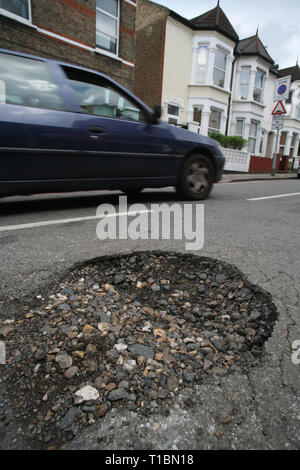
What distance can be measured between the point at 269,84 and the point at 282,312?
956 inches

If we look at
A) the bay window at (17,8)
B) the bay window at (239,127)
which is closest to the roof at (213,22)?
the bay window at (239,127)

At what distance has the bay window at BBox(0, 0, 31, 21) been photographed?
898 cm

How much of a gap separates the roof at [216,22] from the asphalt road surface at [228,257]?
50.2 ft

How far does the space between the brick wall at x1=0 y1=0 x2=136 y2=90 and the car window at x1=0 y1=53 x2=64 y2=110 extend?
717 centimetres

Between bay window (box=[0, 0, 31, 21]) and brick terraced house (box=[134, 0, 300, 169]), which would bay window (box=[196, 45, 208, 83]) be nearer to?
brick terraced house (box=[134, 0, 300, 169])

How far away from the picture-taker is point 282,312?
162cm

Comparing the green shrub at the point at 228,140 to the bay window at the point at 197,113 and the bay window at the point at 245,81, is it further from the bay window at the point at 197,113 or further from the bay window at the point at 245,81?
the bay window at the point at 245,81

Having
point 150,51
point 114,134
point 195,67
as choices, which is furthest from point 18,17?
point 195,67

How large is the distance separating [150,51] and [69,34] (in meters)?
6.92

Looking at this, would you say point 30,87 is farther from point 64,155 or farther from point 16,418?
point 16,418

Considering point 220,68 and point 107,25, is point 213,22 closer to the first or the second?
point 220,68

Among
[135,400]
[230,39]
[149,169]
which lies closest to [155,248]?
[135,400]

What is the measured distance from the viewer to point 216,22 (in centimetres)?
1669

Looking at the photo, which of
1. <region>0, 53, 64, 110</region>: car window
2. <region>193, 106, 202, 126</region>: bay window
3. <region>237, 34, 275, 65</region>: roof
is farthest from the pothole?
<region>237, 34, 275, 65</region>: roof
